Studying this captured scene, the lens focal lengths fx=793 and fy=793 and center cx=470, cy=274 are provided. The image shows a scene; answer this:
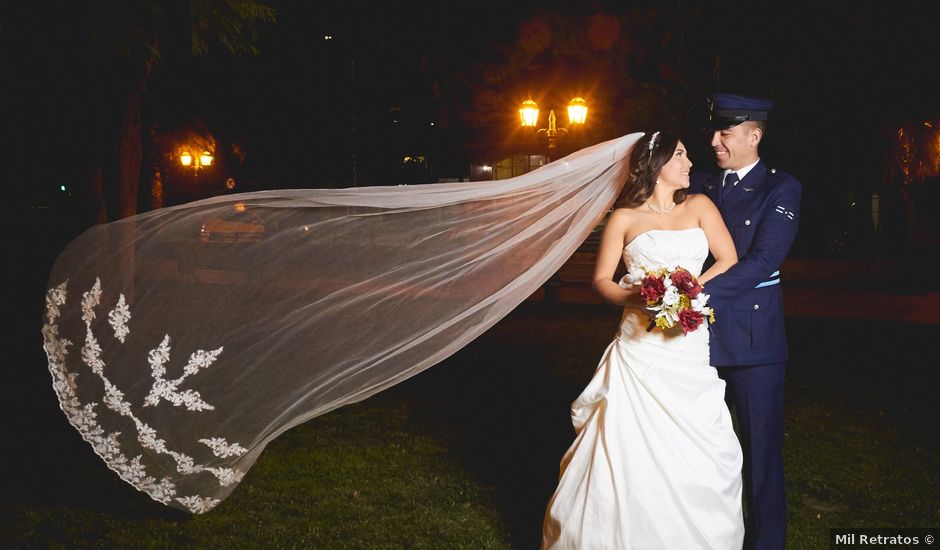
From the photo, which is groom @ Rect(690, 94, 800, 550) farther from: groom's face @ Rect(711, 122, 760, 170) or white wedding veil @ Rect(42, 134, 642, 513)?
white wedding veil @ Rect(42, 134, 642, 513)

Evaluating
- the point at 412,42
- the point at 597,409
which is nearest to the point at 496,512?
the point at 597,409

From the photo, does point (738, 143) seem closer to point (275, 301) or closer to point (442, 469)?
point (275, 301)

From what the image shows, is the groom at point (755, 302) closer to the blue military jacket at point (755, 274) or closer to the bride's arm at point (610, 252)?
the blue military jacket at point (755, 274)

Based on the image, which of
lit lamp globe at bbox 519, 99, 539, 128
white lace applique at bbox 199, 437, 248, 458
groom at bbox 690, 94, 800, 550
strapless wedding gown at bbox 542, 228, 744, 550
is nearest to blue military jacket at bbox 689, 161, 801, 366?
groom at bbox 690, 94, 800, 550

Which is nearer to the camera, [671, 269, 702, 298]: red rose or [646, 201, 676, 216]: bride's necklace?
[671, 269, 702, 298]: red rose

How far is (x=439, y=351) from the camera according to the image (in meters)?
4.46

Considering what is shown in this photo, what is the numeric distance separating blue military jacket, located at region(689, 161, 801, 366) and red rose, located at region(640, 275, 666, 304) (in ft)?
1.27

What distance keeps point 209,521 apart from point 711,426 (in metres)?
3.16

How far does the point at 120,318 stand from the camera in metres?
4.68

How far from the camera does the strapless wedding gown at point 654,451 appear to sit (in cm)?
390

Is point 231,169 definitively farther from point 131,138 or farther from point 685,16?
point 131,138

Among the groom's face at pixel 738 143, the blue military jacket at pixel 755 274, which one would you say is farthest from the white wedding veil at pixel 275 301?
the blue military jacket at pixel 755 274

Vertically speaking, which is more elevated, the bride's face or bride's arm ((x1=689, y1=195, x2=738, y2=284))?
the bride's face

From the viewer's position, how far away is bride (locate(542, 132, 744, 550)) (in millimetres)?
3906
